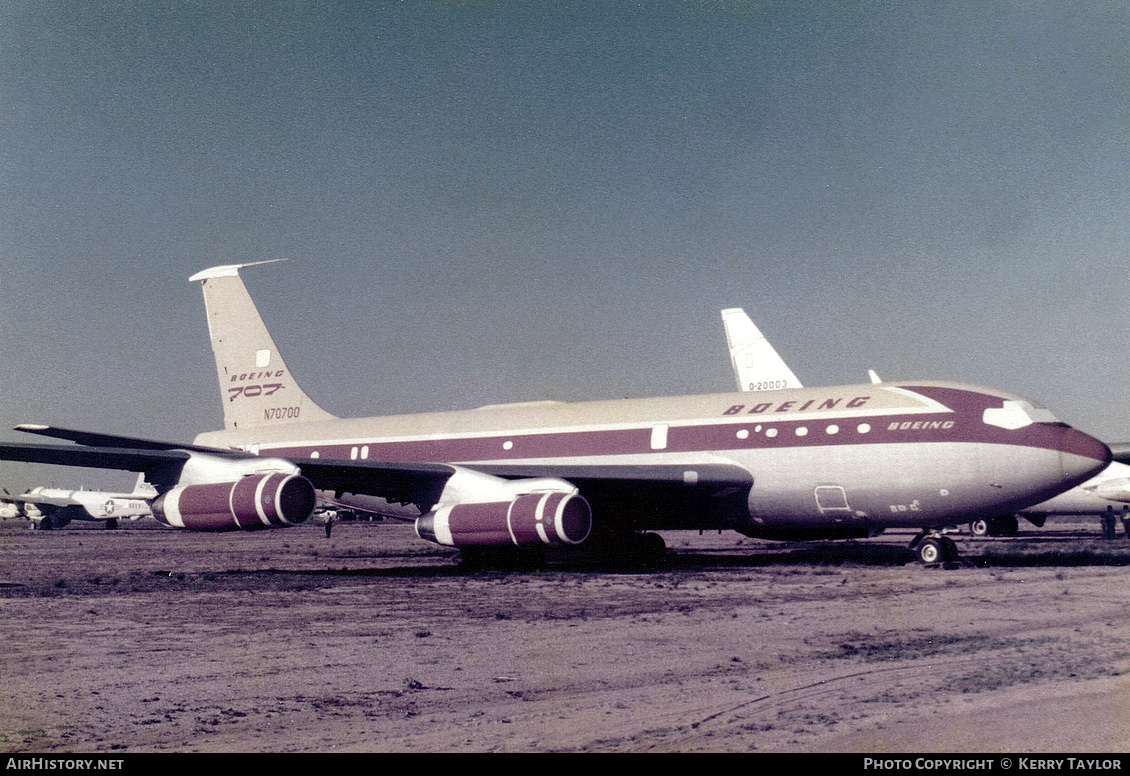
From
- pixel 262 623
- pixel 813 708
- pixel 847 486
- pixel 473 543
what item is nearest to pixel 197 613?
pixel 262 623

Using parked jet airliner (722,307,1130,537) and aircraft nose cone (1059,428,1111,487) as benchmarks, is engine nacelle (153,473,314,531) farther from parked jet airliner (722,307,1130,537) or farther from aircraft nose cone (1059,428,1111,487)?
parked jet airliner (722,307,1130,537)

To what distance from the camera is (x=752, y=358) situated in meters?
40.1

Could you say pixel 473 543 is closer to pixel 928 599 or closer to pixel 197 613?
pixel 197 613

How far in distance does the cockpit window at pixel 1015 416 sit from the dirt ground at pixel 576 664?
9.61 feet

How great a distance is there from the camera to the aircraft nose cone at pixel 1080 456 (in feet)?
67.5

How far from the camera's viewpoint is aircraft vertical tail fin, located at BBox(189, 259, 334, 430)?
106 feet

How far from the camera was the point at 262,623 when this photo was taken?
13.9 meters

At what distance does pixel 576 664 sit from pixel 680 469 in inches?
519

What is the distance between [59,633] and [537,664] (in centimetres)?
643

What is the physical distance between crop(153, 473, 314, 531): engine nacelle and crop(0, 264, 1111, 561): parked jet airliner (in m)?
0.03

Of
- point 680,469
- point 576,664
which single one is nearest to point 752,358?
point 680,469

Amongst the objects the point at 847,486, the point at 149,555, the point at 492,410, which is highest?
the point at 492,410

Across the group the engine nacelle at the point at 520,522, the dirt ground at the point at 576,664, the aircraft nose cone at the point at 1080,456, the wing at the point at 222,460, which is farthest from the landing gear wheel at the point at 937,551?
the wing at the point at 222,460

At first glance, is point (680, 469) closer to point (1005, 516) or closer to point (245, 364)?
point (245, 364)
